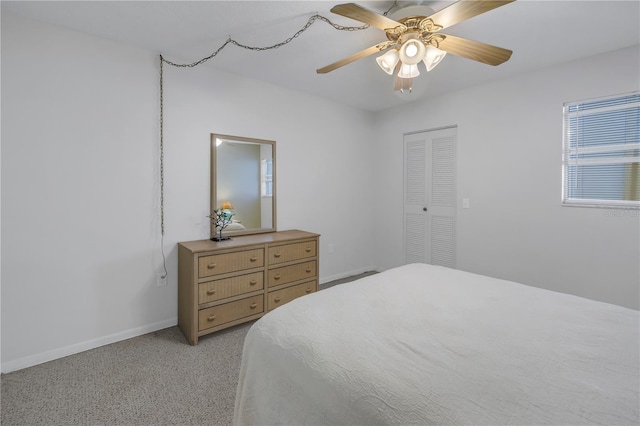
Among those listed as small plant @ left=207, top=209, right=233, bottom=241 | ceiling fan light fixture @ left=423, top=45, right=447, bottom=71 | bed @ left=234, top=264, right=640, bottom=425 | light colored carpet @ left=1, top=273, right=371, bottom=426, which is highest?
ceiling fan light fixture @ left=423, top=45, right=447, bottom=71

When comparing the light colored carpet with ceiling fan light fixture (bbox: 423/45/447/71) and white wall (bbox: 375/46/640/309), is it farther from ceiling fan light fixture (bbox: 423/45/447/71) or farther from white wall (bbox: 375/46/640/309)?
white wall (bbox: 375/46/640/309)

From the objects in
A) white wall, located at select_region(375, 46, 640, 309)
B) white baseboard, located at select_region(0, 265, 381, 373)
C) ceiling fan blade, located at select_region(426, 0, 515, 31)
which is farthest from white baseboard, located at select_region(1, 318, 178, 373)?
white wall, located at select_region(375, 46, 640, 309)

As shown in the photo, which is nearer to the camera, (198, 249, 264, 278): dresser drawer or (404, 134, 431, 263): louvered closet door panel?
(198, 249, 264, 278): dresser drawer

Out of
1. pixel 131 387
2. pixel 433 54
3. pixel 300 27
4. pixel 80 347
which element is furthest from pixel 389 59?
pixel 80 347

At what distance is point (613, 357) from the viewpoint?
1.04m

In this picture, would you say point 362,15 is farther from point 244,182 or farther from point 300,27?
point 244,182

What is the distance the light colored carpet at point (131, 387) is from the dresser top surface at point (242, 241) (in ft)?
2.59

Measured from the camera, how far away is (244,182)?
316 cm

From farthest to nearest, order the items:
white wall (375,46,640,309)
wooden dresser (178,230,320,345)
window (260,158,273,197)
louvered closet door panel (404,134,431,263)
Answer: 1. louvered closet door panel (404,134,431,263)
2. window (260,158,273,197)
3. white wall (375,46,640,309)
4. wooden dresser (178,230,320,345)

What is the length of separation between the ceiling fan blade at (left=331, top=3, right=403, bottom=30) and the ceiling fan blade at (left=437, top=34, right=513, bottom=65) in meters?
0.34

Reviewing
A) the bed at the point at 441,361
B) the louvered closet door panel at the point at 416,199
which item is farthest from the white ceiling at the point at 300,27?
the bed at the point at 441,361

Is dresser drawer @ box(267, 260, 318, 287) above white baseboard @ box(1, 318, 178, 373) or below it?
above

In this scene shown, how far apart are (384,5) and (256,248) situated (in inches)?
83.6

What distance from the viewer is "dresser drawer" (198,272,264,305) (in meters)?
2.47
